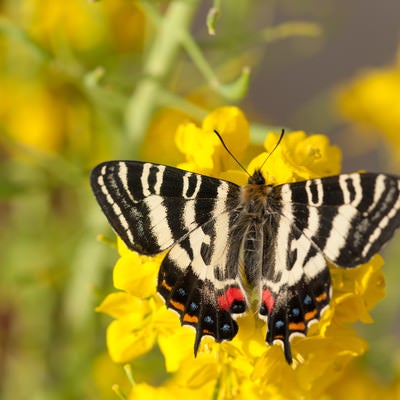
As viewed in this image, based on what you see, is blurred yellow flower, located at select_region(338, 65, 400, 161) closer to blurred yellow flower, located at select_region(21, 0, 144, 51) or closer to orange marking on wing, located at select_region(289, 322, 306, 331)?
blurred yellow flower, located at select_region(21, 0, 144, 51)

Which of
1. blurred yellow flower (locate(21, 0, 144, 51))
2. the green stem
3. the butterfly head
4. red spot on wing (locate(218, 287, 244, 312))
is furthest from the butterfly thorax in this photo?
blurred yellow flower (locate(21, 0, 144, 51))

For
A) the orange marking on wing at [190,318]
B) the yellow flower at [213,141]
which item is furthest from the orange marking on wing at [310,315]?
the yellow flower at [213,141]

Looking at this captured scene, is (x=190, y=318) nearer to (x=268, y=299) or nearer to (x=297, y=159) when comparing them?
(x=268, y=299)

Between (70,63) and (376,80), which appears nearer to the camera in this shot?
(70,63)

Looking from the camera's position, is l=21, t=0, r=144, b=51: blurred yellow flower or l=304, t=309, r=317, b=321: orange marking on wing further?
l=21, t=0, r=144, b=51: blurred yellow flower

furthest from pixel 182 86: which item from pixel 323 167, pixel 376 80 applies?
pixel 323 167

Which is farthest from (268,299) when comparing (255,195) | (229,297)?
(255,195)

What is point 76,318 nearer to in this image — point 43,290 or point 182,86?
point 43,290
